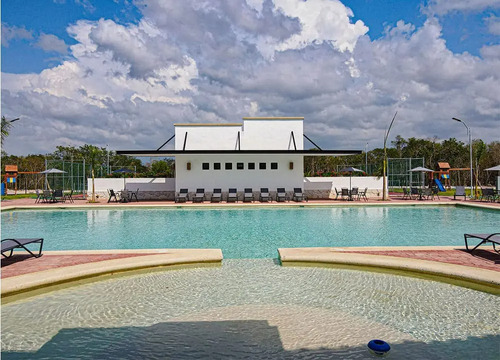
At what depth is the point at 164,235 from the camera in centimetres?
1007

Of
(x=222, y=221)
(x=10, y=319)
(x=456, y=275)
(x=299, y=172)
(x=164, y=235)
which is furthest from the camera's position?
(x=299, y=172)

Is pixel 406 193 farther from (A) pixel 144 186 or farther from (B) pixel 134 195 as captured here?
(B) pixel 134 195

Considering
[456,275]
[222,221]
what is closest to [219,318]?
[456,275]

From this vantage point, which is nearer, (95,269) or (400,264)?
(95,269)

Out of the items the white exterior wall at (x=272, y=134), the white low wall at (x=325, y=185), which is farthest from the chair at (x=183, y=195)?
the white low wall at (x=325, y=185)

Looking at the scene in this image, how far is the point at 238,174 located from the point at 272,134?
3725mm

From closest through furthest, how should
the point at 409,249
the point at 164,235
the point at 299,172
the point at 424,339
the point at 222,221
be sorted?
the point at 424,339 → the point at 409,249 → the point at 164,235 → the point at 222,221 → the point at 299,172

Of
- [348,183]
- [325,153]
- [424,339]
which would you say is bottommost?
[424,339]

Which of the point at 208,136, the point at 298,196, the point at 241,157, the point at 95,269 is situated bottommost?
the point at 95,269

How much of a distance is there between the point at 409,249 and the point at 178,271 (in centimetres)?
491

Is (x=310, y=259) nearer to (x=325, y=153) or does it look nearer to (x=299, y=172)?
(x=325, y=153)

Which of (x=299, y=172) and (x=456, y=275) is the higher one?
(x=299, y=172)

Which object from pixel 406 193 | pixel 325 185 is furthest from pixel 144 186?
pixel 406 193

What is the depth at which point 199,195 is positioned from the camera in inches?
809
